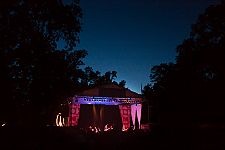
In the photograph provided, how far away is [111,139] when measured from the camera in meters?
16.4

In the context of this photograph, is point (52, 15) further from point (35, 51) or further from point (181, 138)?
point (181, 138)

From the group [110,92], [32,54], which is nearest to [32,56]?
[32,54]

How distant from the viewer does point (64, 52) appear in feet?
47.8

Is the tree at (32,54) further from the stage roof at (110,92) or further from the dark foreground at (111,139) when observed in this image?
the stage roof at (110,92)

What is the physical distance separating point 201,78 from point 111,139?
826 cm

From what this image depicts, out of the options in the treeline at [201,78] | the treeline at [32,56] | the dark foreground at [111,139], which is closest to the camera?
the dark foreground at [111,139]

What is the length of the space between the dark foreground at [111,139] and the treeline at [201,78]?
146 inches

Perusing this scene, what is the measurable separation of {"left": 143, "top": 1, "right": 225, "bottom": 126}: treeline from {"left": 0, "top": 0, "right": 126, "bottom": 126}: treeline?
7.00 metres

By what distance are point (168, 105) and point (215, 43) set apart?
5464 mm

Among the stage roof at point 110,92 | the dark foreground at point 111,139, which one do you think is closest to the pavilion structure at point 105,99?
the stage roof at point 110,92

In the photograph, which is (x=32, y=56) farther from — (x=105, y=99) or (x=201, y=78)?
(x=201, y=78)

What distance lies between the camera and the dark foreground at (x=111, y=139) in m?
8.45

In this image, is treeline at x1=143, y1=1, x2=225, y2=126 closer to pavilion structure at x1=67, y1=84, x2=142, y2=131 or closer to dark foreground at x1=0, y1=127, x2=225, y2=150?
pavilion structure at x1=67, y1=84, x2=142, y2=131

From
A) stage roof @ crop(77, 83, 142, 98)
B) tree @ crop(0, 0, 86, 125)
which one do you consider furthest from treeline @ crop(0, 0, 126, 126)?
stage roof @ crop(77, 83, 142, 98)
